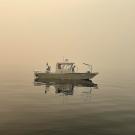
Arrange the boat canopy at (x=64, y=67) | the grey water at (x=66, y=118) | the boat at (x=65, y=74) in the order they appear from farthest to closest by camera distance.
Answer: the boat canopy at (x=64, y=67), the boat at (x=65, y=74), the grey water at (x=66, y=118)

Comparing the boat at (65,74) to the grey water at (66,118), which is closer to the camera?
the grey water at (66,118)

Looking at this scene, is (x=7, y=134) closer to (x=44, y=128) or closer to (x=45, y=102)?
(x=44, y=128)

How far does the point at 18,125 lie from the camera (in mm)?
37125

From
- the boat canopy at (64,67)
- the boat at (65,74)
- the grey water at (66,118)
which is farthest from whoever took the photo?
the boat canopy at (64,67)

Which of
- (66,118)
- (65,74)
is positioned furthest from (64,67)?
(66,118)

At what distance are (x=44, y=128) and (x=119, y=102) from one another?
23.0 metres

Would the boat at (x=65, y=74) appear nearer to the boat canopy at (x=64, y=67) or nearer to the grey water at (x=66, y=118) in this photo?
the boat canopy at (x=64, y=67)

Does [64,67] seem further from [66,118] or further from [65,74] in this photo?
[66,118]

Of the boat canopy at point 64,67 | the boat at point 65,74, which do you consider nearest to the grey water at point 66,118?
the boat at point 65,74

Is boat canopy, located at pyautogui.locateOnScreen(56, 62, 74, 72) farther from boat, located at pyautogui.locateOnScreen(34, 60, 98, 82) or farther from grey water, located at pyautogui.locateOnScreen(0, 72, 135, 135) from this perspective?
grey water, located at pyautogui.locateOnScreen(0, 72, 135, 135)

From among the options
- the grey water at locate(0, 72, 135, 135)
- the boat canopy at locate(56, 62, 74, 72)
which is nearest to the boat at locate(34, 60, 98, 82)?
the boat canopy at locate(56, 62, 74, 72)

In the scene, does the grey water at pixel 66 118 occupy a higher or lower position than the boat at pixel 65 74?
lower

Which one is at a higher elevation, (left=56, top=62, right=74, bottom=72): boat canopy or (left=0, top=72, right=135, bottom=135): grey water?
(left=56, top=62, right=74, bottom=72): boat canopy

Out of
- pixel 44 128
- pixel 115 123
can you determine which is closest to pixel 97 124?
pixel 115 123
